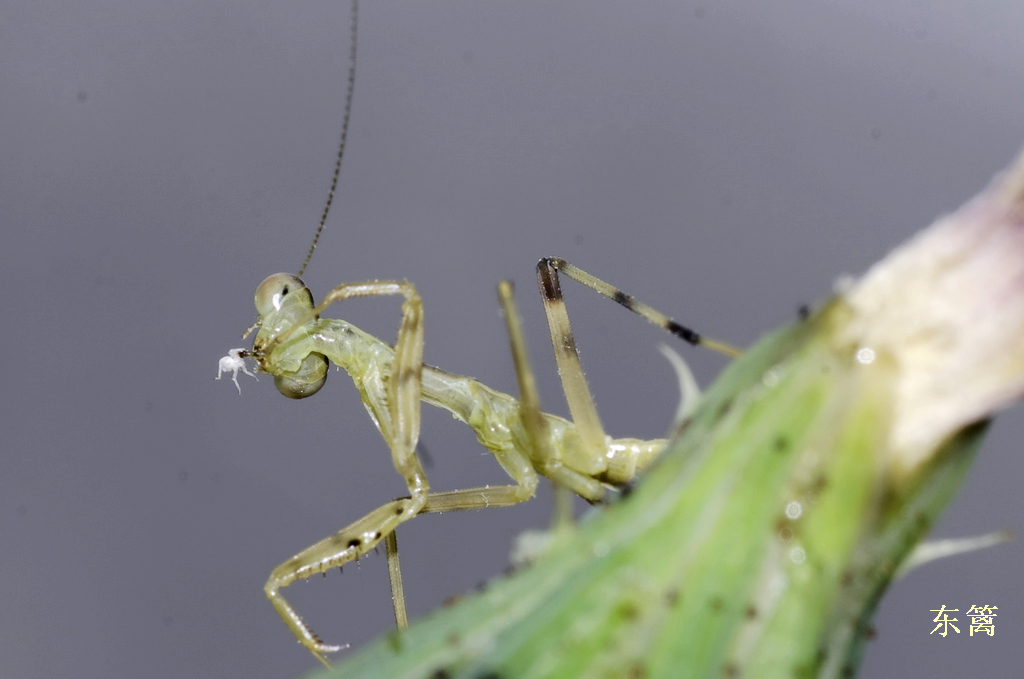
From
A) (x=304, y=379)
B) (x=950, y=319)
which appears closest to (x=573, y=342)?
(x=304, y=379)

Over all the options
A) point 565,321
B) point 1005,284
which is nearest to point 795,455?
point 1005,284

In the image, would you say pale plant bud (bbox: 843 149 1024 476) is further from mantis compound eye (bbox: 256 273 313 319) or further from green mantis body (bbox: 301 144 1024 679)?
mantis compound eye (bbox: 256 273 313 319)

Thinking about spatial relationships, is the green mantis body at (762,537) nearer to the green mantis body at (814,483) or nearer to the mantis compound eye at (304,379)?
the green mantis body at (814,483)

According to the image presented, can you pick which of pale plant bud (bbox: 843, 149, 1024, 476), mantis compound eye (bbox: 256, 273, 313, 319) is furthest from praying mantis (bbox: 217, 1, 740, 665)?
pale plant bud (bbox: 843, 149, 1024, 476)

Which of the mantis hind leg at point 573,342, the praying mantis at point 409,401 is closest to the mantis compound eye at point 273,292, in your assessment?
the praying mantis at point 409,401

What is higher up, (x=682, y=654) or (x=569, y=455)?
(x=569, y=455)

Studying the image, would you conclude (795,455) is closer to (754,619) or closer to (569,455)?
(754,619)
